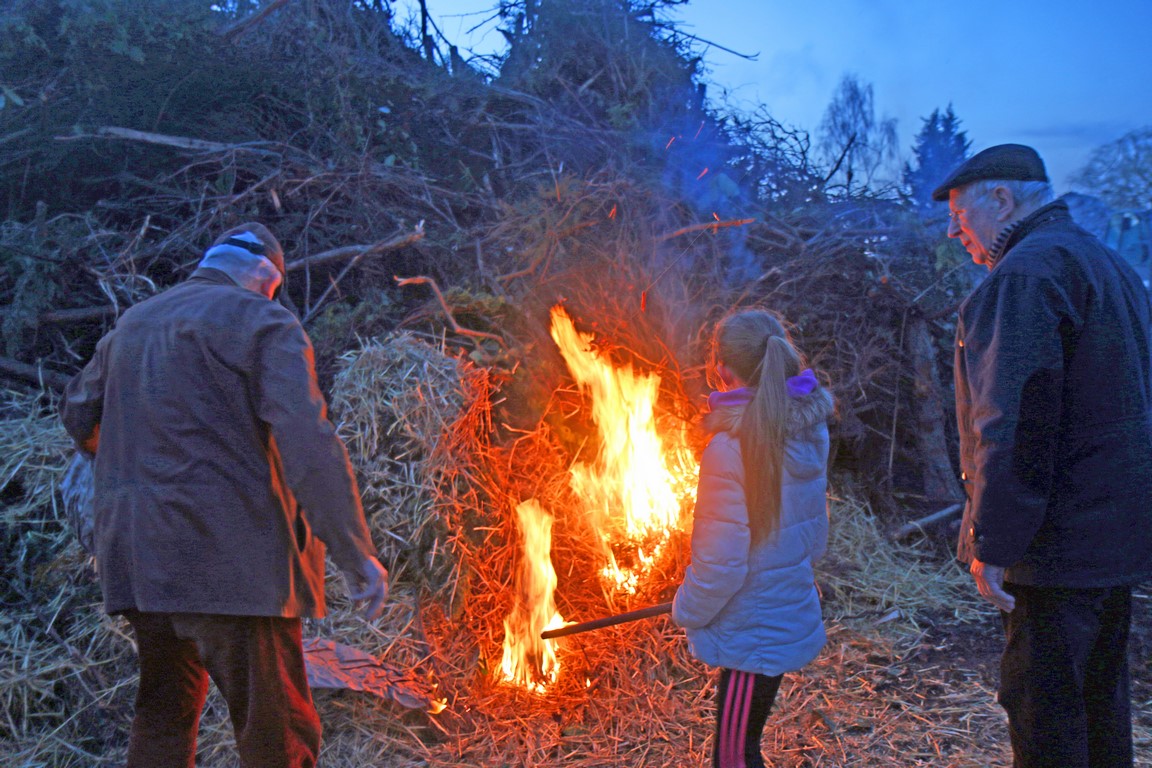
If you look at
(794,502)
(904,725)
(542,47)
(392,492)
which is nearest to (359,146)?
(542,47)

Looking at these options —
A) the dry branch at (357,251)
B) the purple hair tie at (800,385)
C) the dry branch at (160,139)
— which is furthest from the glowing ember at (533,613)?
the dry branch at (160,139)

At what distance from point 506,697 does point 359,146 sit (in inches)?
170

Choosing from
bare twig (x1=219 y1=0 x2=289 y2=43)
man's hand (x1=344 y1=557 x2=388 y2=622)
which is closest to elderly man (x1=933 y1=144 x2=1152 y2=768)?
man's hand (x1=344 y1=557 x2=388 y2=622)

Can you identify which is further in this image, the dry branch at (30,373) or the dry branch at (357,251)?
the dry branch at (357,251)

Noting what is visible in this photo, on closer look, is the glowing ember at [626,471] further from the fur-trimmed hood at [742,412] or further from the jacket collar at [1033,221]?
the jacket collar at [1033,221]

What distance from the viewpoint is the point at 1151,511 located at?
7.06 feet

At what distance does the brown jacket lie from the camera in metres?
2.24

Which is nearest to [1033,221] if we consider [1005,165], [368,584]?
[1005,165]

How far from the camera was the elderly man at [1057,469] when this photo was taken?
212 cm

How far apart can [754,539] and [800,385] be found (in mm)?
502

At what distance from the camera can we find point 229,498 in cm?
227

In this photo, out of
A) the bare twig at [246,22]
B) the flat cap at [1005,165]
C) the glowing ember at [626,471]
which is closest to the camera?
the flat cap at [1005,165]

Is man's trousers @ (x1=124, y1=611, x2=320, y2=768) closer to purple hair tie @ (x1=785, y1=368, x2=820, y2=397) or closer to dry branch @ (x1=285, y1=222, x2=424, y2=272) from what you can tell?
purple hair tie @ (x1=785, y1=368, x2=820, y2=397)

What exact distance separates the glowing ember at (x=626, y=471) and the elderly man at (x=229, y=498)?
6.62ft
